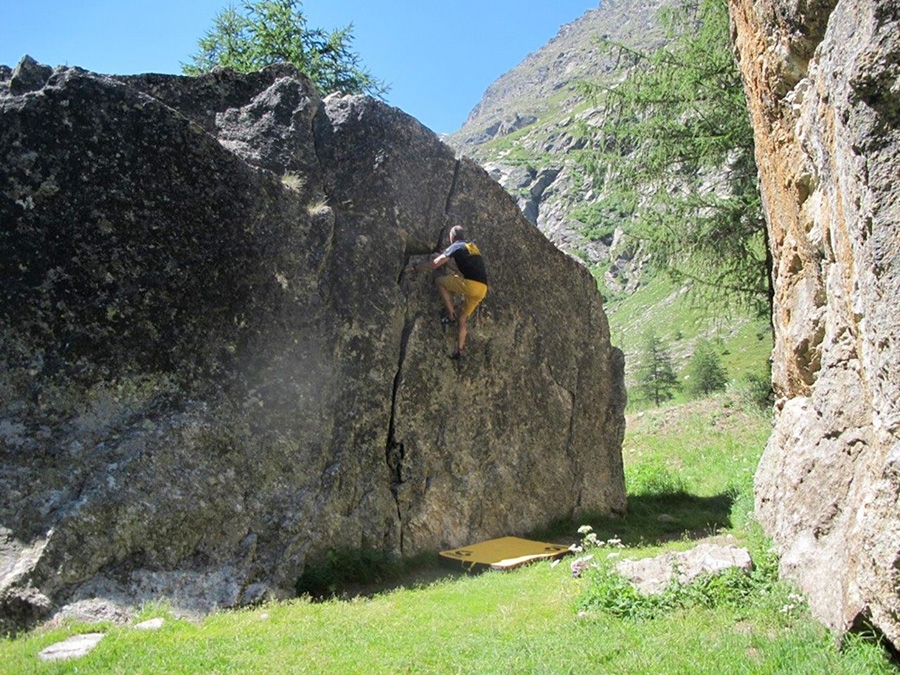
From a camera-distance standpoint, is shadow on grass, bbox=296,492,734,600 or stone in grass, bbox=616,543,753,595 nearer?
stone in grass, bbox=616,543,753,595

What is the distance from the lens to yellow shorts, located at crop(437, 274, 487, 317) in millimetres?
11789

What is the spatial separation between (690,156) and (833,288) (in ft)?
51.5

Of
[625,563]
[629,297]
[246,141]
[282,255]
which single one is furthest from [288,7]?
[629,297]

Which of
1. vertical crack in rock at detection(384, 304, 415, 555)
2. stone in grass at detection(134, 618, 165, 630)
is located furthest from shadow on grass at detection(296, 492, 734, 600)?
stone in grass at detection(134, 618, 165, 630)

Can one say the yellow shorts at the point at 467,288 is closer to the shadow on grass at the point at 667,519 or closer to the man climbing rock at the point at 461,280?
the man climbing rock at the point at 461,280

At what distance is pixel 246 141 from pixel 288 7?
19865 millimetres

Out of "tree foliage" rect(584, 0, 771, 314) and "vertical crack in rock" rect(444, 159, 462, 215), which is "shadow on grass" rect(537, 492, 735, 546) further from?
"tree foliage" rect(584, 0, 771, 314)

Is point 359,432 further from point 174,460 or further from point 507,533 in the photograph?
point 507,533

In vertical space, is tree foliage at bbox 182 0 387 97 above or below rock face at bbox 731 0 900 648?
above

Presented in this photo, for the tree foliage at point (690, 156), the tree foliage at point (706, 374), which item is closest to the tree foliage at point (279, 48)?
the tree foliage at point (690, 156)

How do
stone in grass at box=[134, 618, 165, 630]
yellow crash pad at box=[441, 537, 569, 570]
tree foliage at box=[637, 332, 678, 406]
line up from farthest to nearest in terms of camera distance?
tree foliage at box=[637, 332, 678, 406] → yellow crash pad at box=[441, 537, 569, 570] → stone in grass at box=[134, 618, 165, 630]

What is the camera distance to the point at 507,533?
12.5m

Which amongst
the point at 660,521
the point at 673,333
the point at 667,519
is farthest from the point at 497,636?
the point at 673,333

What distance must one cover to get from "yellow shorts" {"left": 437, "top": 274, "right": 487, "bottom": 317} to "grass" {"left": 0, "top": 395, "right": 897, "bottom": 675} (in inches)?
162
